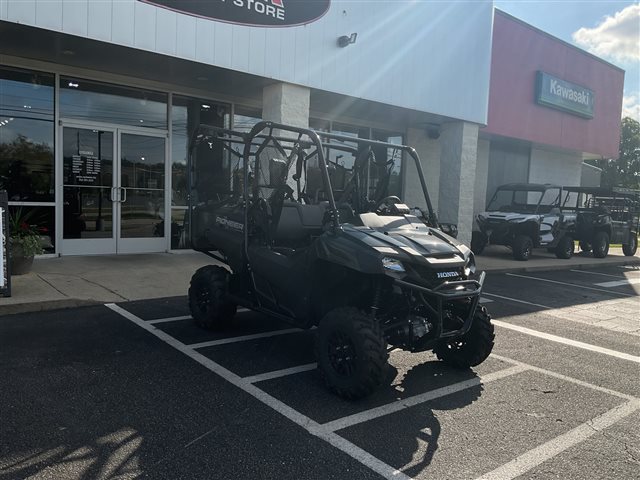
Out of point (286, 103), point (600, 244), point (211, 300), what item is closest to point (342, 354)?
point (211, 300)

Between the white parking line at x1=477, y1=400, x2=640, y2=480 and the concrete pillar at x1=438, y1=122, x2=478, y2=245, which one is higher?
the concrete pillar at x1=438, y1=122, x2=478, y2=245

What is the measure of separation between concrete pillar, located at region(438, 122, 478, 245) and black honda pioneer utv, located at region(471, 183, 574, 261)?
3.50ft

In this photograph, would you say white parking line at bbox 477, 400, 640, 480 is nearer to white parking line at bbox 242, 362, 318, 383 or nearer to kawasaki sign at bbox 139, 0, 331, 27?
white parking line at bbox 242, 362, 318, 383

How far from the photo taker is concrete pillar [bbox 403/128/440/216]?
47.4ft

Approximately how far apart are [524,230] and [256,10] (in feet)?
28.5

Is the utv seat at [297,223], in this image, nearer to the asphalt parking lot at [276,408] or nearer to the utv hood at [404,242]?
the utv hood at [404,242]

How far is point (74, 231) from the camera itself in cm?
955

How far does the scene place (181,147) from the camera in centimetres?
1083

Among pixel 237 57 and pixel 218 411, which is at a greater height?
pixel 237 57

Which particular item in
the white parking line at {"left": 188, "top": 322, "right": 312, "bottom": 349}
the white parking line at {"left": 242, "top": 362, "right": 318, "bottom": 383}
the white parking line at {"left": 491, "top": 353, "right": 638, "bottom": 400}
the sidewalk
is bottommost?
the white parking line at {"left": 491, "top": 353, "right": 638, "bottom": 400}

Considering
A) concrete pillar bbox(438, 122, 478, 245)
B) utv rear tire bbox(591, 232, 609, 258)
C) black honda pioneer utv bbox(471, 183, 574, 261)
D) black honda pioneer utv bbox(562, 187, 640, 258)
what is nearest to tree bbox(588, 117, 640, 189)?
black honda pioneer utv bbox(562, 187, 640, 258)

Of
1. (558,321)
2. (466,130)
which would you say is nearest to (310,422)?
(558,321)

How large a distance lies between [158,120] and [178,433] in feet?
27.6

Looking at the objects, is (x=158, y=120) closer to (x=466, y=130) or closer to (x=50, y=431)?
(x=466, y=130)
